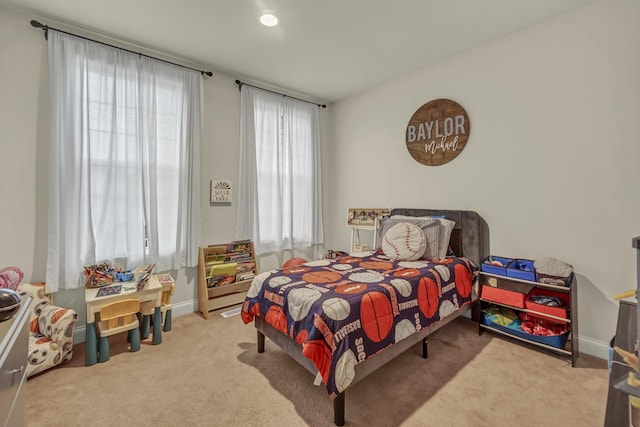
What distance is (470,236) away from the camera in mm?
2842

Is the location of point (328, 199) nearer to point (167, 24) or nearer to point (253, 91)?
point (253, 91)

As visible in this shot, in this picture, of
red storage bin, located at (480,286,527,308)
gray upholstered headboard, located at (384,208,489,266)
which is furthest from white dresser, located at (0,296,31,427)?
gray upholstered headboard, located at (384,208,489,266)

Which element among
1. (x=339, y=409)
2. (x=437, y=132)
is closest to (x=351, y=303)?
(x=339, y=409)

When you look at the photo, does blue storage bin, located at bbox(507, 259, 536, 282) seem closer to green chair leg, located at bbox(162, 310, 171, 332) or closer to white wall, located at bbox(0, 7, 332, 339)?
green chair leg, located at bbox(162, 310, 171, 332)

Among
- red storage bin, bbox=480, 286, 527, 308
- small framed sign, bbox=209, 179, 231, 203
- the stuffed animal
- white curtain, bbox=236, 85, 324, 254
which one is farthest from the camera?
white curtain, bbox=236, 85, 324, 254

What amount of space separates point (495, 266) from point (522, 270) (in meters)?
0.19

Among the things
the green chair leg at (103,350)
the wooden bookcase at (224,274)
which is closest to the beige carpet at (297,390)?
the green chair leg at (103,350)

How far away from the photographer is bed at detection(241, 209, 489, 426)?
1.56 meters

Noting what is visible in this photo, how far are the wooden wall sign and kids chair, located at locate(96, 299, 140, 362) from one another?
3.22 metres

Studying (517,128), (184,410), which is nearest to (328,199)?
(517,128)

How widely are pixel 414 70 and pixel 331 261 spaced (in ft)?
8.08

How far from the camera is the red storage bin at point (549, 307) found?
2.13 meters

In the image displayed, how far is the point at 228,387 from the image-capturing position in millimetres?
1896

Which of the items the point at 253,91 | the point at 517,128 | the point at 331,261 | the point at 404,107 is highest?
the point at 253,91
